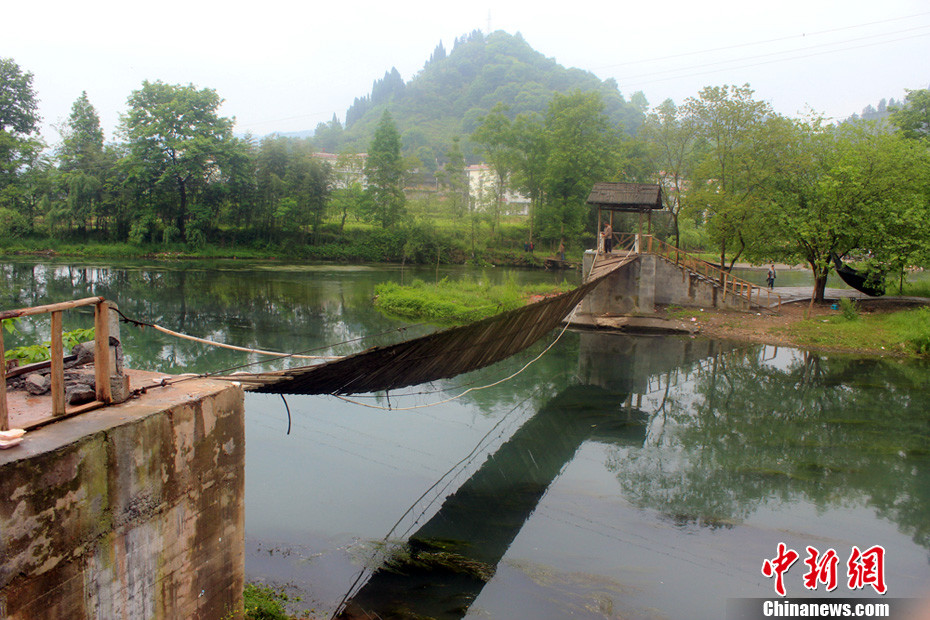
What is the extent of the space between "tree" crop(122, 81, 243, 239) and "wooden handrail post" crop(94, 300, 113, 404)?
92.2 feet

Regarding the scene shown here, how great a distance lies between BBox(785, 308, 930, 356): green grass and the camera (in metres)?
12.5

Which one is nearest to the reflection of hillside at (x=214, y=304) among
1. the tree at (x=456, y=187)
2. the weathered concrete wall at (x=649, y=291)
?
the weathered concrete wall at (x=649, y=291)

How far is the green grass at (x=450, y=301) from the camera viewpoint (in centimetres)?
1576

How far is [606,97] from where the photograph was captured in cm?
7269

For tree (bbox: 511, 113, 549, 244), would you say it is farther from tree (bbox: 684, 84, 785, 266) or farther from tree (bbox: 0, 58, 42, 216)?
tree (bbox: 0, 58, 42, 216)

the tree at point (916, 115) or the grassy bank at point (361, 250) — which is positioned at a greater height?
the tree at point (916, 115)

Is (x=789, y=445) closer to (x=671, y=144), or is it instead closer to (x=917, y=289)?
(x=917, y=289)

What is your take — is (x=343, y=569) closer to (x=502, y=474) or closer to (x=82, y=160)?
(x=502, y=474)

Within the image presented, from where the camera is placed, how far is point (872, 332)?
43.8ft

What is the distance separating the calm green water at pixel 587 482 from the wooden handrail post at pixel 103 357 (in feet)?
7.22

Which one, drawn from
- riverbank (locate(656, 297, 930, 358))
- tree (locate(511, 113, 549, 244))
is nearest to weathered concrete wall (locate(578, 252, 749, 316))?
riverbank (locate(656, 297, 930, 358))

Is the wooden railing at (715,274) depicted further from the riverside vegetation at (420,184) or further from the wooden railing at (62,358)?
the wooden railing at (62,358)

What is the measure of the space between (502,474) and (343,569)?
247 centimetres

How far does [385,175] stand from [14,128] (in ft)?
56.3
